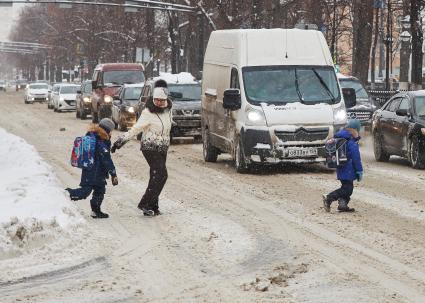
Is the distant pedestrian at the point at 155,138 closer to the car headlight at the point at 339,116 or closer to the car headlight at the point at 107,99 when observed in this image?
the car headlight at the point at 339,116

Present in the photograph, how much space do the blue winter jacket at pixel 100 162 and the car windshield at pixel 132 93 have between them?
814 inches

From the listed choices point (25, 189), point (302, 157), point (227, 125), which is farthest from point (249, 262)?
point (227, 125)

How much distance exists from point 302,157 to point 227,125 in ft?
6.02

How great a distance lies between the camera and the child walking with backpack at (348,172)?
12719 mm

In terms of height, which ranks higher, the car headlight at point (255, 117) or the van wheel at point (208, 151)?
the car headlight at point (255, 117)

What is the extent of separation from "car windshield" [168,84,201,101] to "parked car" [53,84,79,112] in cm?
2456

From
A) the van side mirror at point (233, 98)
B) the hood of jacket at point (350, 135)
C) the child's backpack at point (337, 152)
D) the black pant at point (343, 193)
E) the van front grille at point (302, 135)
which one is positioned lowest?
the black pant at point (343, 193)

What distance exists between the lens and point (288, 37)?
19.2 metres

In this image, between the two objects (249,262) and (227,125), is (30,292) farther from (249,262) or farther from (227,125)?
(227,125)

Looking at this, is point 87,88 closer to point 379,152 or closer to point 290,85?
point 379,152

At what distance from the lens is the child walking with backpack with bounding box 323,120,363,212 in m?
12.7

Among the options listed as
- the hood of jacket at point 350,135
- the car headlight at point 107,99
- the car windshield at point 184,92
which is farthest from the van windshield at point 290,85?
the car headlight at point 107,99

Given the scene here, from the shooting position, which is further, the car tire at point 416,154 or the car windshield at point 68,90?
the car windshield at point 68,90

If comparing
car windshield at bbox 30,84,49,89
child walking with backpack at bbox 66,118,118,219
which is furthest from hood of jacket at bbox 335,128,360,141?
car windshield at bbox 30,84,49,89
